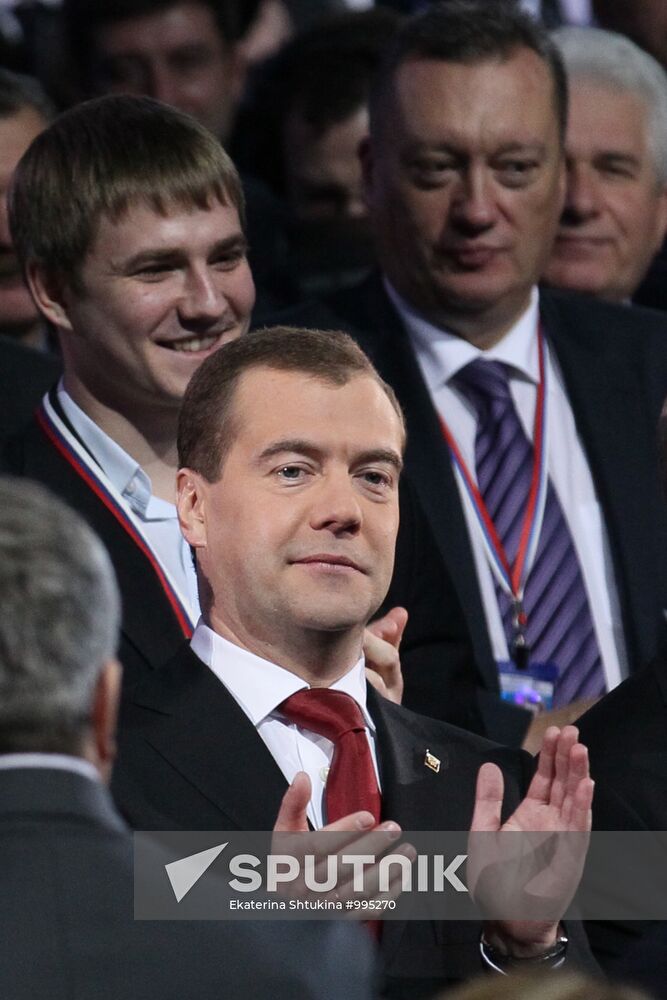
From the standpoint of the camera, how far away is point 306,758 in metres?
2.96

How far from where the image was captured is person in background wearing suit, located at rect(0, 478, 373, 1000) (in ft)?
6.43

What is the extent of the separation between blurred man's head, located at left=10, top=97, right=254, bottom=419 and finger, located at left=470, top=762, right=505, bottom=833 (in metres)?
1.19

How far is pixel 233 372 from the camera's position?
3.16m

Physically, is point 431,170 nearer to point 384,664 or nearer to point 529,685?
point 529,685

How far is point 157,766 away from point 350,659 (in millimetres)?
322

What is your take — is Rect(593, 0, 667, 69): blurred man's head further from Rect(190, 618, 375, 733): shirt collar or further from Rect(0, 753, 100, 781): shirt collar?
Rect(0, 753, 100, 781): shirt collar

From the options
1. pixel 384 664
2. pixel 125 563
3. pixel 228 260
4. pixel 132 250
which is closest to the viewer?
pixel 384 664

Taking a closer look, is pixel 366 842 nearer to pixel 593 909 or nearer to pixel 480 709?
pixel 593 909

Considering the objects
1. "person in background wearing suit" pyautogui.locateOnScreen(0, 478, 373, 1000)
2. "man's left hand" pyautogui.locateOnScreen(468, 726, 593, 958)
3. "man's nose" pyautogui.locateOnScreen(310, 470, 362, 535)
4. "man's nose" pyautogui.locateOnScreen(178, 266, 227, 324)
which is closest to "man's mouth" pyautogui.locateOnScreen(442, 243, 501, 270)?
"man's nose" pyautogui.locateOnScreen(178, 266, 227, 324)

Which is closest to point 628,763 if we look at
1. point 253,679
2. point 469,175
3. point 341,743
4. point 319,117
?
point 341,743

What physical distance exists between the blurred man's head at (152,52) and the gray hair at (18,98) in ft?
3.64

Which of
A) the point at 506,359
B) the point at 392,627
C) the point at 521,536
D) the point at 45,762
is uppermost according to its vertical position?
the point at 45,762

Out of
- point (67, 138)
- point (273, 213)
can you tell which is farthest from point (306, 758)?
point (273, 213)

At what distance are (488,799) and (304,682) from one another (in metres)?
0.34
